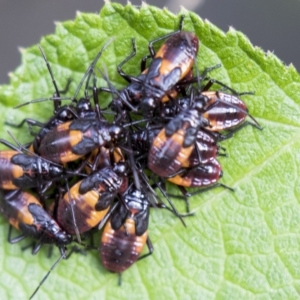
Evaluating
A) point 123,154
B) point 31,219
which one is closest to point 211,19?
point 123,154

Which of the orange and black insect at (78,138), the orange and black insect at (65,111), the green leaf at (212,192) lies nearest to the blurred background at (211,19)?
the green leaf at (212,192)

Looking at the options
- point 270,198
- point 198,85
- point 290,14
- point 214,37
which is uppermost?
point 290,14

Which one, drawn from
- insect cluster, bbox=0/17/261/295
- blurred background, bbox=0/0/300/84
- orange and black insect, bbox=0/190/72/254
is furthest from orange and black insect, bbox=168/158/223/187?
blurred background, bbox=0/0/300/84

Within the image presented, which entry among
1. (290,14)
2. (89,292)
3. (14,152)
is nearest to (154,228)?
(89,292)

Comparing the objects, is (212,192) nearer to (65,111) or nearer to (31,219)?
(65,111)

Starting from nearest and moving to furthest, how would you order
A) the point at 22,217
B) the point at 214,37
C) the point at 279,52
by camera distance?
the point at 214,37, the point at 22,217, the point at 279,52

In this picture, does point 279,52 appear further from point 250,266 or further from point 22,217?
point 22,217

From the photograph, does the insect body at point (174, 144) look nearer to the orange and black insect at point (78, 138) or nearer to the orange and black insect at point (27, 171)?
the orange and black insect at point (78, 138)
